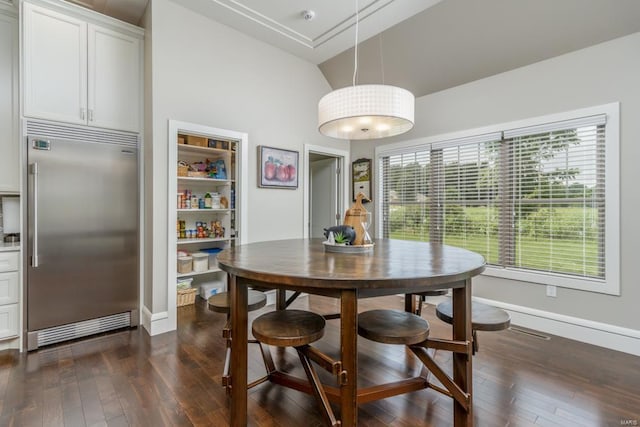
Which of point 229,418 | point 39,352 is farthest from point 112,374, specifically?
point 229,418

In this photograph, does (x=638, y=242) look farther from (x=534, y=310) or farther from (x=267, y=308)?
(x=267, y=308)

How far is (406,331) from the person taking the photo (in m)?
1.55

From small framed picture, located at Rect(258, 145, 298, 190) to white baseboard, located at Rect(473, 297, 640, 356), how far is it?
282cm

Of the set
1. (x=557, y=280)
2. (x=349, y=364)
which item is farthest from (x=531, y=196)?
(x=349, y=364)

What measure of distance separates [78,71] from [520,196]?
14.3ft

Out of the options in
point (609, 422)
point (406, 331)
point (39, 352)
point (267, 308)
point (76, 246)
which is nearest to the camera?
point (406, 331)

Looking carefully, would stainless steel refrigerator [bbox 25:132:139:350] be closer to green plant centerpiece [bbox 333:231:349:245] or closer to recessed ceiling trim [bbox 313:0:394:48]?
green plant centerpiece [bbox 333:231:349:245]

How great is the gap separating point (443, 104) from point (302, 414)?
354cm

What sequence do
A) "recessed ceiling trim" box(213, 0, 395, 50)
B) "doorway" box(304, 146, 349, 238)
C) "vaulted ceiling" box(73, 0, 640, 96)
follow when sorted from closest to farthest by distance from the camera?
1. "vaulted ceiling" box(73, 0, 640, 96)
2. "recessed ceiling trim" box(213, 0, 395, 50)
3. "doorway" box(304, 146, 349, 238)

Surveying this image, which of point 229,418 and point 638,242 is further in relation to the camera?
point 638,242

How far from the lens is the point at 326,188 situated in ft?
16.6

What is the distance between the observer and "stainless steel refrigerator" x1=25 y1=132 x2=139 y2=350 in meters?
2.53

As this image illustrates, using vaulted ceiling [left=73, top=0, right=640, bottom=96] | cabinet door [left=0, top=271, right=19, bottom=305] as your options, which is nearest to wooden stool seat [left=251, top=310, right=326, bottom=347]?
cabinet door [left=0, top=271, right=19, bottom=305]

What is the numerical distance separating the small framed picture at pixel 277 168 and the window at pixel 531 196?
1.53 meters
